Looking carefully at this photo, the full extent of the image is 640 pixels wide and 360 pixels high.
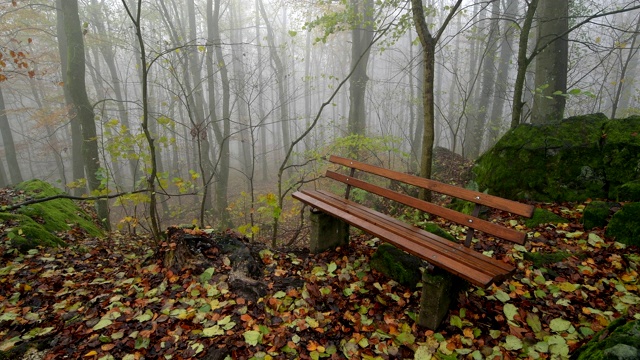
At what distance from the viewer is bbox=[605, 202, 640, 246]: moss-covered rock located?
2854 millimetres

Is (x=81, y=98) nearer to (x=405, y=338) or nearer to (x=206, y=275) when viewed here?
(x=206, y=275)

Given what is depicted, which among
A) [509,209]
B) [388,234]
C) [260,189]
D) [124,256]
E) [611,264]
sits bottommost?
[260,189]

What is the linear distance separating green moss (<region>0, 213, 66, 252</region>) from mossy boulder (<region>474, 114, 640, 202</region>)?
19.2 ft

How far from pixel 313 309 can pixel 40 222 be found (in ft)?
13.3

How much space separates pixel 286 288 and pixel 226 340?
32.0 inches

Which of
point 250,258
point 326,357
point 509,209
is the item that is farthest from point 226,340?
point 509,209

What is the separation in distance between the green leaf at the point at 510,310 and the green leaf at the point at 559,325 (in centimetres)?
23

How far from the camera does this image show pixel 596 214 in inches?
130

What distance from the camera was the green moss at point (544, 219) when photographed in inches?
140

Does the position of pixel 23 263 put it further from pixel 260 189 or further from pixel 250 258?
pixel 260 189

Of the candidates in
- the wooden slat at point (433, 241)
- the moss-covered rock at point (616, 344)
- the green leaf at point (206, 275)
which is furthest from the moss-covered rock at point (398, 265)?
the green leaf at point (206, 275)

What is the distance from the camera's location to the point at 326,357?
7.27ft

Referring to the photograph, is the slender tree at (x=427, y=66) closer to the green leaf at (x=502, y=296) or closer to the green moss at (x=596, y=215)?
the green moss at (x=596, y=215)

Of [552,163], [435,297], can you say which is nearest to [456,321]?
[435,297]
